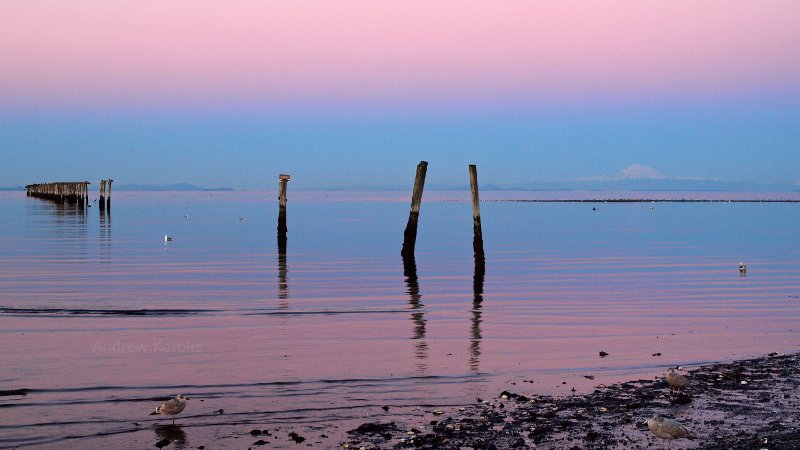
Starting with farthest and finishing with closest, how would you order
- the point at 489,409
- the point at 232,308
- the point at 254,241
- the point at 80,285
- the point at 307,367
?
1. the point at 254,241
2. the point at 80,285
3. the point at 232,308
4. the point at 307,367
5. the point at 489,409

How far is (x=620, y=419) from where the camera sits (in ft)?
34.2

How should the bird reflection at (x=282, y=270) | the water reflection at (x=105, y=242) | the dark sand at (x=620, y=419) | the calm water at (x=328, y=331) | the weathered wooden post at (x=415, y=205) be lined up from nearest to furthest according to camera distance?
1. the dark sand at (x=620, y=419)
2. the calm water at (x=328, y=331)
3. the bird reflection at (x=282, y=270)
4. the weathered wooden post at (x=415, y=205)
5. the water reflection at (x=105, y=242)

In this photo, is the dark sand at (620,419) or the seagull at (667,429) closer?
the seagull at (667,429)

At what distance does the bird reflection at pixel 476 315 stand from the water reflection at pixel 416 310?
2.50ft

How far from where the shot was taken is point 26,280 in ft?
85.3

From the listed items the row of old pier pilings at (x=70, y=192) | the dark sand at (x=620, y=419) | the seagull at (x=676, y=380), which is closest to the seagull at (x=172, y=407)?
the dark sand at (x=620, y=419)

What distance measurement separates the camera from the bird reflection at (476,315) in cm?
1450

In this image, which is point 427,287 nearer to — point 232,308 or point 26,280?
point 232,308

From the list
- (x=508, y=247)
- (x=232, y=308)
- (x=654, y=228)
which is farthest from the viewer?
(x=654, y=228)

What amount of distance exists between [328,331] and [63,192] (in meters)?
93.6

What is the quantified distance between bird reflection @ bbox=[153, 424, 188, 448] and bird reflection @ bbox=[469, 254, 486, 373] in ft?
16.0

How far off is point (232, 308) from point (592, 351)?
29.2 feet

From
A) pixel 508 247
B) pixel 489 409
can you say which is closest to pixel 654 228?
pixel 508 247

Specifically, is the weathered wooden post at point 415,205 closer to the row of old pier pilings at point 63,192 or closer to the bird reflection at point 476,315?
the bird reflection at point 476,315
